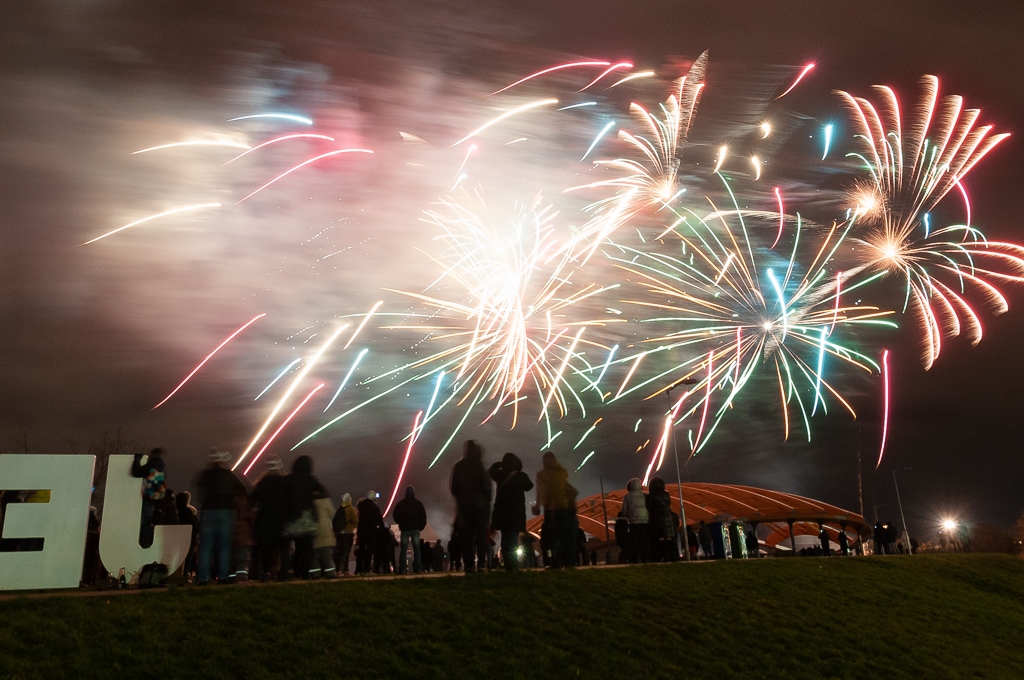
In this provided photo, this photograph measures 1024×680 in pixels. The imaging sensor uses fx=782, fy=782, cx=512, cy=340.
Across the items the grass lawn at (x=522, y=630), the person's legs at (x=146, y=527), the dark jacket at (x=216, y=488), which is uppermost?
the dark jacket at (x=216, y=488)

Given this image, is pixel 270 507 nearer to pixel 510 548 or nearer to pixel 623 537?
pixel 510 548

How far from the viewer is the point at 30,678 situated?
7.20 metres

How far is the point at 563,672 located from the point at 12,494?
8.21m

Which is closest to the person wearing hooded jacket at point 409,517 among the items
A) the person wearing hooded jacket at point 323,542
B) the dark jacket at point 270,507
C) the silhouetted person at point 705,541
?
the person wearing hooded jacket at point 323,542

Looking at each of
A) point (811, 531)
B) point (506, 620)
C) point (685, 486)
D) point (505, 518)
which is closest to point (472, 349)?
point (505, 518)

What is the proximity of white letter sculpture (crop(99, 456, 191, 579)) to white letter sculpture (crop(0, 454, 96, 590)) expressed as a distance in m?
0.51

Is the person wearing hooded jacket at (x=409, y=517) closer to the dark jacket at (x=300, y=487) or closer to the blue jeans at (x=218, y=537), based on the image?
the dark jacket at (x=300, y=487)

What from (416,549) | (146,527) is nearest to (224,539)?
(146,527)

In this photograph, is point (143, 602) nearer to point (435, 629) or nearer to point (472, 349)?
point (435, 629)

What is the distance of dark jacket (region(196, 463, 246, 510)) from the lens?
37.9ft

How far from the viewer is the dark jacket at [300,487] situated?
12.1 meters

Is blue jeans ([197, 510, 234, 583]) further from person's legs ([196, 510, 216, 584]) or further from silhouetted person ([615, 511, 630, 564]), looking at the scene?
silhouetted person ([615, 511, 630, 564])

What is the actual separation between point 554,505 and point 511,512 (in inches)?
58.3

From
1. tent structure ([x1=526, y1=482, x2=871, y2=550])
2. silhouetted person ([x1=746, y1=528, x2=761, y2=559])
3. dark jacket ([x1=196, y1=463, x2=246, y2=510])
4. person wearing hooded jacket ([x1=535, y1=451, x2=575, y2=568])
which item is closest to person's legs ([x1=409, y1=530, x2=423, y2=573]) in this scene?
person wearing hooded jacket ([x1=535, y1=451, x2=575, y2=568])
